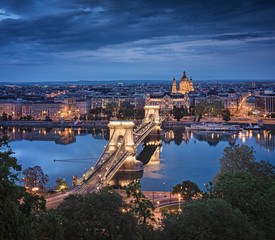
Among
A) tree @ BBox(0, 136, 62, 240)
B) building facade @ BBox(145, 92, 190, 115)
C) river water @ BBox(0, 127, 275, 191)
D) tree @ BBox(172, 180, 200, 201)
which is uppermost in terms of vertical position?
building facade @ BBox(145, 92, 190, 115)

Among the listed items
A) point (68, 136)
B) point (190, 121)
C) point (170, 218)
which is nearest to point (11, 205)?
point (170, 218)

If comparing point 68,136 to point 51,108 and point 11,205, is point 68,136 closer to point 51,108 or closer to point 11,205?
point 51,108

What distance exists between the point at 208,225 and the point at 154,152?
2912 centimetres

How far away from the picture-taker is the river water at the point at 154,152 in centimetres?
2716

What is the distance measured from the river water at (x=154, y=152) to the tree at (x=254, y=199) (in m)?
11.0

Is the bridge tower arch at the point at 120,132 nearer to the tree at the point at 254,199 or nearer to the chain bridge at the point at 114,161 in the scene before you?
the chain bridge at the point at 114,161

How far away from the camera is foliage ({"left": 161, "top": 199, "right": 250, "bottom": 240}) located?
9148 millimetres

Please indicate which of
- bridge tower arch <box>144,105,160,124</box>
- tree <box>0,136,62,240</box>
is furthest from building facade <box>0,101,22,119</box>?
tree <box>0,136,62,240</box>

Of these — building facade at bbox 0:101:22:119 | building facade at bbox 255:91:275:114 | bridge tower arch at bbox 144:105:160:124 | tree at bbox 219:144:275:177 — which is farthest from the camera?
building facade at bbox 0:101:22:119

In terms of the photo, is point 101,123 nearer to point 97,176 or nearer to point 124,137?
point 124,137

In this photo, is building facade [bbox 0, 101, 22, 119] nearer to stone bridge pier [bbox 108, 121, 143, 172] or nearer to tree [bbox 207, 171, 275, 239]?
stone bridge pier [bbox 108, 121, 143, 172]

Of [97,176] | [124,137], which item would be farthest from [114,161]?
[124,137]

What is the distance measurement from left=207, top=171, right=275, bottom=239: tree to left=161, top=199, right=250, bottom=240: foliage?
1.76 feet

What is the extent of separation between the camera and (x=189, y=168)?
29438 mm
